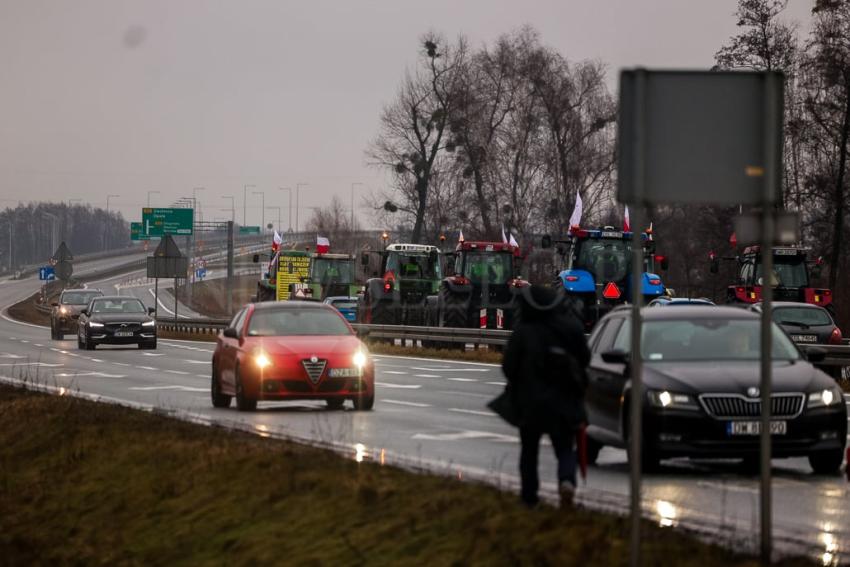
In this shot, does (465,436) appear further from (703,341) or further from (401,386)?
(401,386)

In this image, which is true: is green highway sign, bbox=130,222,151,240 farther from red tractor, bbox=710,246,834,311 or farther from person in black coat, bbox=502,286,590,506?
person in black coat, bbox=502,286,590,506

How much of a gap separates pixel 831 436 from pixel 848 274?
45374 mm

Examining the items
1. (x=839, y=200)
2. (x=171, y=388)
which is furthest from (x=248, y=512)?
(x=839, y=200)

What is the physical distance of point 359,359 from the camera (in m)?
21.7

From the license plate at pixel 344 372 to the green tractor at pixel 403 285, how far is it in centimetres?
2419

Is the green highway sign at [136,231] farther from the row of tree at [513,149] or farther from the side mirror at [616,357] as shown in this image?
the side mirror at [616,357]

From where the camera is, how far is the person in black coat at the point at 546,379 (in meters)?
10.2

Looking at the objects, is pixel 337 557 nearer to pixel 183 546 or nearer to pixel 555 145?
pixel 183 546

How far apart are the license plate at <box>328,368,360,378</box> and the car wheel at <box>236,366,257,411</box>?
1103 mm

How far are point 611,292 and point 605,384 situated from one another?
20.4 metres

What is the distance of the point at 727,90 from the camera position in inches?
327

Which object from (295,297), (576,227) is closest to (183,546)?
(576,227)

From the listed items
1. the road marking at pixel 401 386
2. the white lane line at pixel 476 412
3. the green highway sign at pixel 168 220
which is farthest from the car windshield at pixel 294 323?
the green highway sign at pixel 168 220

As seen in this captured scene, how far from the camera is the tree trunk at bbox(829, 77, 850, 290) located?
5409 centimetres
